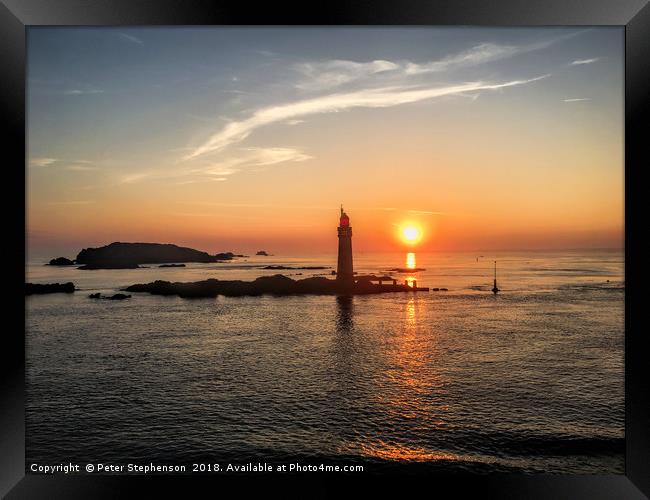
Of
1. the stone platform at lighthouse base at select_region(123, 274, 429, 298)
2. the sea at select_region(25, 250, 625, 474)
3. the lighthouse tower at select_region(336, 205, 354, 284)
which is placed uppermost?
the lighthouse tower at select_region(336, 205, 354, 284)

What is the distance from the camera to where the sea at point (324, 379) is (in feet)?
23.9

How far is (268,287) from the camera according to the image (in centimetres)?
2198

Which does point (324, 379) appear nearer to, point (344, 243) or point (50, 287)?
point (344, 243)

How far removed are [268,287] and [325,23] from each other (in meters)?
20.1

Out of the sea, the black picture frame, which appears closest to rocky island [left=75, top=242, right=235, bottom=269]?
the sea

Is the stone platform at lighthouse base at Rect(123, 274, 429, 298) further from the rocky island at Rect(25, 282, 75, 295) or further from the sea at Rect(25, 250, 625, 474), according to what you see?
the rocky island at Rect(25, 282, 75, 295)

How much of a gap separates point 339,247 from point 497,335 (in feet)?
25.4

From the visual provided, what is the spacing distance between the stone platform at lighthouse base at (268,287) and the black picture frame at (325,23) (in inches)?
722

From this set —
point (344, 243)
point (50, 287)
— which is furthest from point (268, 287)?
point (50, 287)

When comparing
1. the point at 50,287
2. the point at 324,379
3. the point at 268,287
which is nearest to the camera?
the point at 324,379

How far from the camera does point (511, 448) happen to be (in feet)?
23.1

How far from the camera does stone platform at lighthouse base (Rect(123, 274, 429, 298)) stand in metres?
20.8

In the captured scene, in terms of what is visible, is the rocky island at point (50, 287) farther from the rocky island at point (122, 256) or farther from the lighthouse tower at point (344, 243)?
the lighthouse tower at point (344, 243)

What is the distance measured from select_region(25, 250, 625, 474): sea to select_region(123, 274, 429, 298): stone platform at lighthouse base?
1.67 ft
